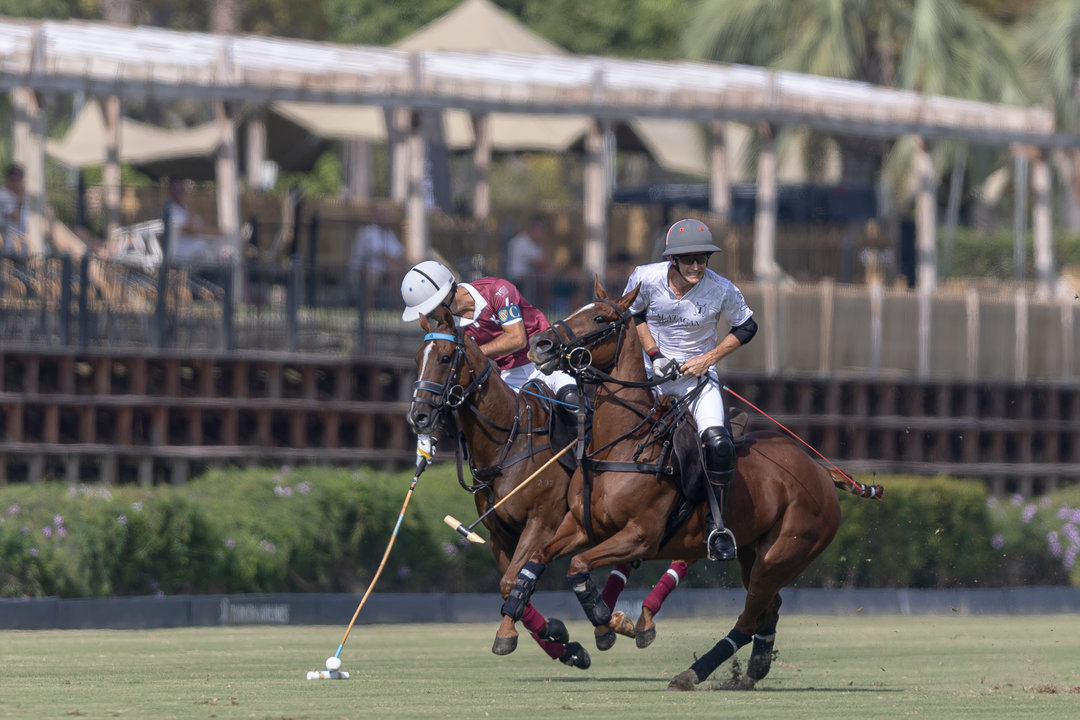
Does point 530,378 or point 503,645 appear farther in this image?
point 530,378

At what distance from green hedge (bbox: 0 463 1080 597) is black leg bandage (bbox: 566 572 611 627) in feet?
12.0

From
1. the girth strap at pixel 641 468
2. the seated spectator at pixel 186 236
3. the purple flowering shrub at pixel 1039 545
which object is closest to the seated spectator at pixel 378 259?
the seated spectator at pixel 186 236

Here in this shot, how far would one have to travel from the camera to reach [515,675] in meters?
11.7

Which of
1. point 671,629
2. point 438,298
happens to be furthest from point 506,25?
point 438,298

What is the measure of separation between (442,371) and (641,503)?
1344 millimetres

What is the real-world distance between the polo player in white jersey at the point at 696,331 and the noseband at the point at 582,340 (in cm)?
16

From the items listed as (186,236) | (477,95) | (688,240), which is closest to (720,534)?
(688,240)

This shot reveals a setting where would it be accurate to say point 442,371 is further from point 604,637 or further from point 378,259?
point 378,259

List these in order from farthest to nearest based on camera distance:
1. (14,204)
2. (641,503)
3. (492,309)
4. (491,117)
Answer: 1. (491,117)
2. (14,204)
3. (492,309)
4. (641,503)

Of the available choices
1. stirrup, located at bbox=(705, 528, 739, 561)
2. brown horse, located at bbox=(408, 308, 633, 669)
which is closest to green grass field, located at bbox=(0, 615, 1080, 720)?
brown horse, located at bbox=(408, 308, 633, 669)

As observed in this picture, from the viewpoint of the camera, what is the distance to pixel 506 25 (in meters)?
32.2

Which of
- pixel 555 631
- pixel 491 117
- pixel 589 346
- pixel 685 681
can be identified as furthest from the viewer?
pixel 491 117

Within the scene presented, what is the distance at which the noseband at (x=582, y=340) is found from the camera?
10.7 m

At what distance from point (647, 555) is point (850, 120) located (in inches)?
517
